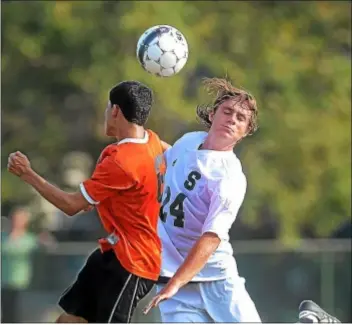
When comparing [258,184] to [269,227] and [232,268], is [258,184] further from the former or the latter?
[232,268]

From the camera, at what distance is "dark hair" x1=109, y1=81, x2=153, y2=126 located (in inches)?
308

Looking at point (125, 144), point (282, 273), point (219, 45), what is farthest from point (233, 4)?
point (125, 144)

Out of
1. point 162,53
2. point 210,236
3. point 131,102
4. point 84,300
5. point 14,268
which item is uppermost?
point 162,53

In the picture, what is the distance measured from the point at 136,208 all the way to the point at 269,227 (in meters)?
12.1

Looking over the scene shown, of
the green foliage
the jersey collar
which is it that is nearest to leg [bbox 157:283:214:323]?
the jersey collar

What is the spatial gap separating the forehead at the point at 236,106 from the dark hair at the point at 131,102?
594 millimetres

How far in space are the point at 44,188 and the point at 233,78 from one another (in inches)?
419

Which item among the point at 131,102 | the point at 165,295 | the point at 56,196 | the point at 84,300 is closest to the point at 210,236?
the point at 165,295

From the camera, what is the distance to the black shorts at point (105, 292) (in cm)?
797

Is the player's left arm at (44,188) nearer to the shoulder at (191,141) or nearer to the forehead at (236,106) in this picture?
the shoulder at (191,141)

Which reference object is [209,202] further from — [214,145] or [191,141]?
[191,141]

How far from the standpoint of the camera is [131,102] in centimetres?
782

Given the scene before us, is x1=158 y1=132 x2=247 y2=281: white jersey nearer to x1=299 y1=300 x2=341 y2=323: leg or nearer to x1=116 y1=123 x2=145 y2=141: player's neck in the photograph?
x1=116 y1=123 x2=145 y2=141: player's neck

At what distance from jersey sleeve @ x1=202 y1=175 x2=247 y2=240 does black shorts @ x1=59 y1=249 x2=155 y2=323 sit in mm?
939
